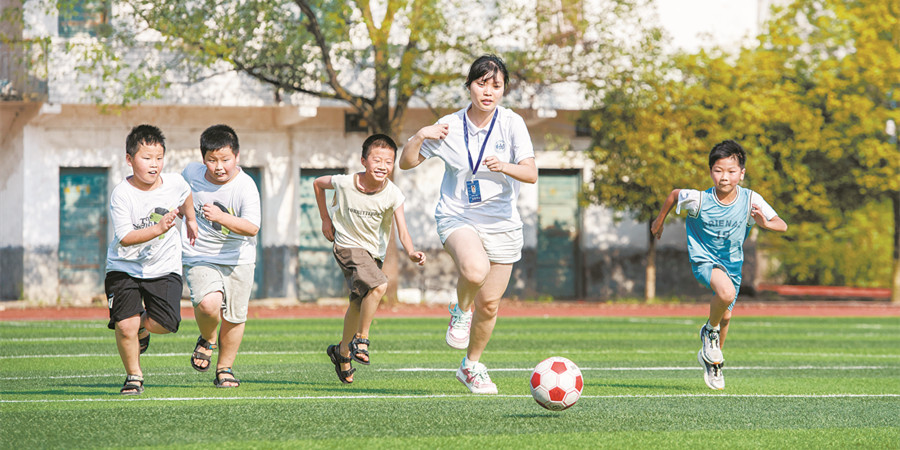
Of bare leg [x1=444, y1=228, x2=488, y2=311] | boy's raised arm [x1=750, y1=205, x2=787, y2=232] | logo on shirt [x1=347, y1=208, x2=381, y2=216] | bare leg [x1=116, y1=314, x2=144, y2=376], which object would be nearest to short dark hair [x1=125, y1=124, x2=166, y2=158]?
bare leg [x1=116, y1=314, x2=144, y2=376]

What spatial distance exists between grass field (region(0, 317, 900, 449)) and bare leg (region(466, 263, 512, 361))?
39cm

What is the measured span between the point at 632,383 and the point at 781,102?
55.4 feet

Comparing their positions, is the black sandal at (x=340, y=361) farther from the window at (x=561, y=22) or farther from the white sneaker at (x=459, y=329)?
the window at (x=561, y=22)

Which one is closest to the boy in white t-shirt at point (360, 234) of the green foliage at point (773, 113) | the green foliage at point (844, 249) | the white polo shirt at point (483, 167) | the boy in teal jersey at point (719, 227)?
the white polo shirt at point (483, 167)

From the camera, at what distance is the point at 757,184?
24562mm

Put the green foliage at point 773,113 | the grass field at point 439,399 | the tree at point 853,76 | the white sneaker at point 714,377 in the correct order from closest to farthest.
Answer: the grass field at point 439,399 → the white sneaker at point 714,377 → the green foliage at point 773,113 → the tree at point 853,76

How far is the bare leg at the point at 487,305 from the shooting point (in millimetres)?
7797

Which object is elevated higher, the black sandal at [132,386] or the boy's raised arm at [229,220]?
the boy's raised arm at [229,220]

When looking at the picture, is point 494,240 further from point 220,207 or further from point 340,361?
point 220,207

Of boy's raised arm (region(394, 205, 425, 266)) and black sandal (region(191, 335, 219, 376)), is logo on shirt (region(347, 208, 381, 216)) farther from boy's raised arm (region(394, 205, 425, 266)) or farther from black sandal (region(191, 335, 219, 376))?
black sandal (region(191, 335, 219, 376))

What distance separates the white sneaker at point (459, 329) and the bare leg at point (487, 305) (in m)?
0.06

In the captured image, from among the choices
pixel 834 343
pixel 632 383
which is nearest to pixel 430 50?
pixel 834 343

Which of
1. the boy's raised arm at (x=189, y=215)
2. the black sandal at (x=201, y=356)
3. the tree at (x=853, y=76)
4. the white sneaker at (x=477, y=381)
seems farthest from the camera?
the tree at (x=853, y=76)

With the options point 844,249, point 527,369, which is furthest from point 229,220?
point 844,249
